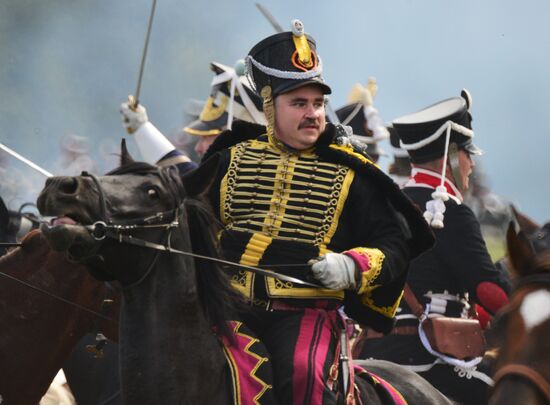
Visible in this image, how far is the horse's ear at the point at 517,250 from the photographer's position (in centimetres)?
385

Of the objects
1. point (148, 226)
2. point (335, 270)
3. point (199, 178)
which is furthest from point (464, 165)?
point (148, 226)

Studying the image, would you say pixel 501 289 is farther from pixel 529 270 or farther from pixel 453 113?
pixel 529 270

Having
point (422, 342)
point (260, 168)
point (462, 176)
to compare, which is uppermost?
point (260, 168)

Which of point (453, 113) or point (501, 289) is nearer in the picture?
point (501, 289)

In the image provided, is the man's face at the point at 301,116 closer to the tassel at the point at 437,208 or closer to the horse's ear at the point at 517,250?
the horse's ear at the point at 517,250

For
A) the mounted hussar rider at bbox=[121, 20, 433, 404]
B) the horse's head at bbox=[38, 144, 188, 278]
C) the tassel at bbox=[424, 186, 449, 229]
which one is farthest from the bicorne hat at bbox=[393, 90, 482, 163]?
the horse's head at bbox=[38, 144, 188, 278]

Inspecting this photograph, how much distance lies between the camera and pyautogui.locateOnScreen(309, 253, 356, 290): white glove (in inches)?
187

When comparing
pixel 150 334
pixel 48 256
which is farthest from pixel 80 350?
pixel 150 334

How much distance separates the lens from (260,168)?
531cm

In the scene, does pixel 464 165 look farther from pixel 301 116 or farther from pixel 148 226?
pixel 148 226

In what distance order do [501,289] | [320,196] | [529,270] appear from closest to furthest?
[529,270]
[320,196]
[501,289]

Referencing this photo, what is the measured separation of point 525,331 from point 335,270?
4.15 feet

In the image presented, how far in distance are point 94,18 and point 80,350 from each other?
8916mm

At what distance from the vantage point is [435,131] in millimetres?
7699
